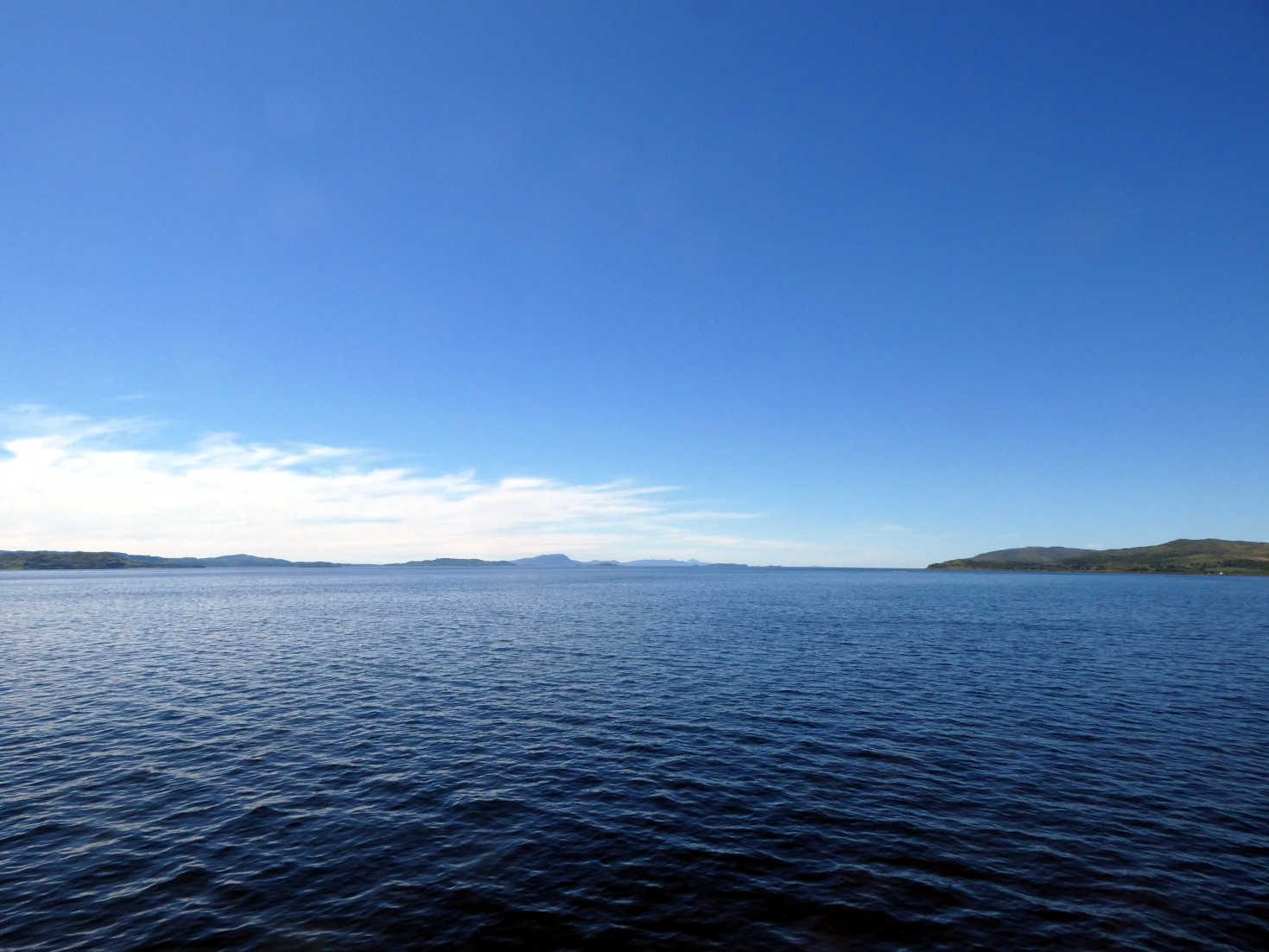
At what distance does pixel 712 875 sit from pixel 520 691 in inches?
1139

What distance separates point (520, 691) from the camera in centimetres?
4756

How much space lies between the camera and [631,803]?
27.3 m

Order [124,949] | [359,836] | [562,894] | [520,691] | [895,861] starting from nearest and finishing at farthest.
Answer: [124,949] < [562,894] < [895,861] < [359,836] < [520,691]

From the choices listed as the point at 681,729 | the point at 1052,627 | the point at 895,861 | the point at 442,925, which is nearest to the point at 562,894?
the point at 442,925

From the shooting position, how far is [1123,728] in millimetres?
39031

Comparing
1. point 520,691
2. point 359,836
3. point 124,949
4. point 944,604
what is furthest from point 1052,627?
point 124,949

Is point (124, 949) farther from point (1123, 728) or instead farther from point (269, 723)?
point (1123, 728)

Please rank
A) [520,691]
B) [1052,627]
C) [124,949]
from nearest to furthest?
1. [124,949]
2. [520,691]
3. [1052,627]

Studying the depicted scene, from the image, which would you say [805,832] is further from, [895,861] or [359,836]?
[359,836]

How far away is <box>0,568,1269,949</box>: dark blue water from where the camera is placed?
18.9 m

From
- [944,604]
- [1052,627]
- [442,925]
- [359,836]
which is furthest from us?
[944,604]

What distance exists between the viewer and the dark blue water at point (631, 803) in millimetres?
18875

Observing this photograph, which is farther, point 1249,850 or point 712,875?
point 1249,850

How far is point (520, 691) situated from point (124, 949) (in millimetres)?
31065
